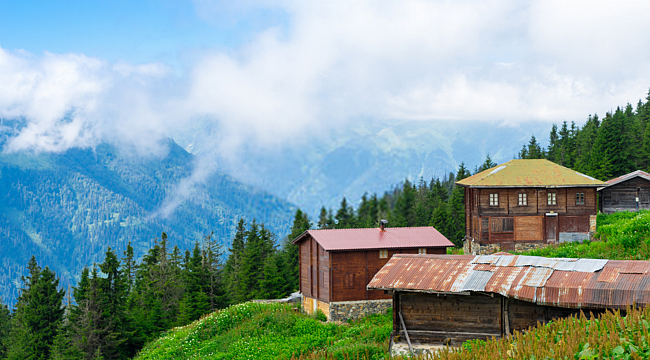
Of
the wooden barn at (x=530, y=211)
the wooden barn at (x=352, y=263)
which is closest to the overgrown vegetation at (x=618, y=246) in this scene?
the wooden barn at (x=530, y=211)

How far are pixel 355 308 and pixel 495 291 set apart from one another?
16206 millimetres

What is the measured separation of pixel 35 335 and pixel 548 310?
4816cm

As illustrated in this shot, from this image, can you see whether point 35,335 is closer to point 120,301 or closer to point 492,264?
point 120,301

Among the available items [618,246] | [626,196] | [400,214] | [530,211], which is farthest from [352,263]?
[400,214]

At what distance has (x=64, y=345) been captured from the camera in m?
45.4

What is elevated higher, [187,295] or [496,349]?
[496,349]

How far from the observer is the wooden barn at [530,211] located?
42625mm

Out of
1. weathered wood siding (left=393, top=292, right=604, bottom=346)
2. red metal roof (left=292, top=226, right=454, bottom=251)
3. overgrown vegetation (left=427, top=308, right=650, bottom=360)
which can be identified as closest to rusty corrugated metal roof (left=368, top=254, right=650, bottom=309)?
weathered wood siding (left=393, top=292, right=604, bottom=346)

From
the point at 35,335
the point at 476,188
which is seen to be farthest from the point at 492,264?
the point at 35,335

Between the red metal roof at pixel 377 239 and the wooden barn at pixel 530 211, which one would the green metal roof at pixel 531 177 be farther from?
the red metal roof at pixel 377 239

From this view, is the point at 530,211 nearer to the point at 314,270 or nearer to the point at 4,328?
the point at 314,270

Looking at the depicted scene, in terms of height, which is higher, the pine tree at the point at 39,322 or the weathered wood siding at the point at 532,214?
the weathered wood siding at the point at 532,214

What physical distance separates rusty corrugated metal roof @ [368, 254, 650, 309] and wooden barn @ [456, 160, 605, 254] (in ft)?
68.5

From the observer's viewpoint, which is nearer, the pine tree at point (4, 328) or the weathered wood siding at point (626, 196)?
the weathered wood siding at point (626, 196)
